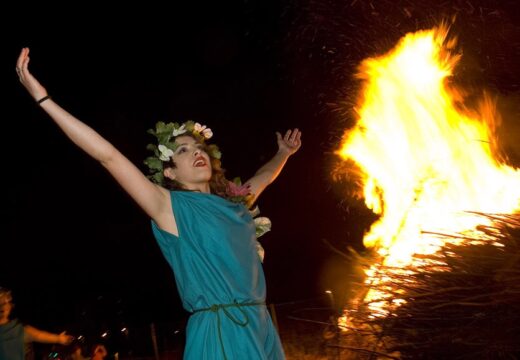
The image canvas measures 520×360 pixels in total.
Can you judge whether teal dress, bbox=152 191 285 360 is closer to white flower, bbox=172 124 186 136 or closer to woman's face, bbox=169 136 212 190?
woman's face, bbox=169 136 212 190

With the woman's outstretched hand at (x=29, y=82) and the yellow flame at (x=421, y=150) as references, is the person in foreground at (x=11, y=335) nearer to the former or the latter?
the yellow flame at (x=421, y=150)

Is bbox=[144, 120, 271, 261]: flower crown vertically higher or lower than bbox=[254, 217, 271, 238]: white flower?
higher

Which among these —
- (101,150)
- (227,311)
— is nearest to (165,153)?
(101,150)

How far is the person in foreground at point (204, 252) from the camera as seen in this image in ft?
8.84

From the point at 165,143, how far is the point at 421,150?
2695 millimetres

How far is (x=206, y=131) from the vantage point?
3605mm

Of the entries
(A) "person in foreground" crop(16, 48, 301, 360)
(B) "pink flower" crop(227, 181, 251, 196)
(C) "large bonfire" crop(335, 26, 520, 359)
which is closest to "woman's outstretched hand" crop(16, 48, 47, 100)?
(A) "person in foreground" crop(16, 48, 301, 360)

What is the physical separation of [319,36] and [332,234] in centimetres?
1024

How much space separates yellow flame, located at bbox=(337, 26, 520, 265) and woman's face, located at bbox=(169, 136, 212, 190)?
4.67 feet

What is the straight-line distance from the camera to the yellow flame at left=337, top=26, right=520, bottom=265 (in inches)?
173

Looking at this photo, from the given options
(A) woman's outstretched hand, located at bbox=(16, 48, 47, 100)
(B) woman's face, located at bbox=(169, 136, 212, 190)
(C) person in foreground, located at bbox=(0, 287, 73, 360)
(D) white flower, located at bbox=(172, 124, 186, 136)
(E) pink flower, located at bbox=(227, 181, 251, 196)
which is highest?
(A) woman's outstretched hand, located at bbox=(16, 48, 47, 100)

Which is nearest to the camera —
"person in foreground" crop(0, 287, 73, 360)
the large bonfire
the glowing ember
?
the large bonfire

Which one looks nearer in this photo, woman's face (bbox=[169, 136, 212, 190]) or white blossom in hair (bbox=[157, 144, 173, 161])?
woman's face (bbox=[169, 136, 212, 190])

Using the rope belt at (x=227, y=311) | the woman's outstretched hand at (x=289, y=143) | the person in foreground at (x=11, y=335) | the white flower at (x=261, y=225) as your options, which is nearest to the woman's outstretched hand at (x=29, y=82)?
the rope belt at (x=227, y=311)
